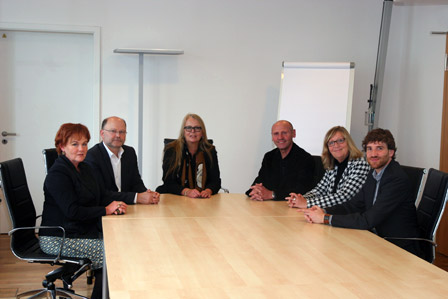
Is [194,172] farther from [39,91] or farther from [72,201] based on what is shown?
[39,91]

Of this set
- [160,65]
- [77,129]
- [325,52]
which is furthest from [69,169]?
[325,52]

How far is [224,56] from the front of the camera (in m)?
6.07

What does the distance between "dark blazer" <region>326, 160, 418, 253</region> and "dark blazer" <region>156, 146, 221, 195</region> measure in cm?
121

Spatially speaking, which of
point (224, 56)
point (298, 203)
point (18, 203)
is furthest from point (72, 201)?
point (224, 56)

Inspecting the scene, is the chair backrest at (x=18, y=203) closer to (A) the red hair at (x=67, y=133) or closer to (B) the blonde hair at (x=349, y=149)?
(A) the red hair at (x=67, y=133)

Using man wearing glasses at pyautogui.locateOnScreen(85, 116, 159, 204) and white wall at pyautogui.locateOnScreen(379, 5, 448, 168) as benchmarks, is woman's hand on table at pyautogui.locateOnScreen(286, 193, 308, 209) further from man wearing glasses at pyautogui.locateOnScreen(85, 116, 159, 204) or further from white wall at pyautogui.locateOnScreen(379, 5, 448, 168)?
white wall at pyautogui.locateOnScreen(379, 5, 448, 168)

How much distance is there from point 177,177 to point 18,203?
130cm

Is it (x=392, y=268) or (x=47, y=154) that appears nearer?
(x=392, y=268)

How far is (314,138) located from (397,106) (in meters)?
A: 1.29

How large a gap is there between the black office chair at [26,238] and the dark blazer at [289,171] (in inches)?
67.5

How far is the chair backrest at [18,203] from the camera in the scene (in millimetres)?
3215

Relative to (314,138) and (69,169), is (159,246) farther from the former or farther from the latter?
(314,138)

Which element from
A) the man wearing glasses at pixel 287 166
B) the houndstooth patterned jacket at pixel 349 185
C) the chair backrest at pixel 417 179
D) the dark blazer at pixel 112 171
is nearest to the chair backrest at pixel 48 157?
the dark blazer at pixel 112 171

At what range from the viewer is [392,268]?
2.17 meters
